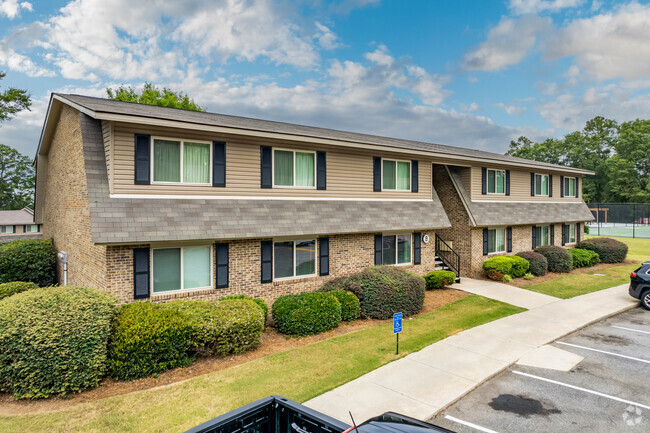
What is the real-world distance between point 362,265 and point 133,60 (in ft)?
90.9

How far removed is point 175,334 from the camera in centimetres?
795

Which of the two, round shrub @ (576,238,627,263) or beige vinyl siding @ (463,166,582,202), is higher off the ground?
beige vinyl siding @ (463,166,582,202)

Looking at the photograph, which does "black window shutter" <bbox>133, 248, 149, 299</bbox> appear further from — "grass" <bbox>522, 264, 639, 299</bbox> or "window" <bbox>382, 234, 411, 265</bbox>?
"grass" <bbox>522, 264, 639, 299</bbox>

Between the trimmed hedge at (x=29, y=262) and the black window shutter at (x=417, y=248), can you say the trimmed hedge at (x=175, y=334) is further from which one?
the trimmed hedge at (x=29, y=262)

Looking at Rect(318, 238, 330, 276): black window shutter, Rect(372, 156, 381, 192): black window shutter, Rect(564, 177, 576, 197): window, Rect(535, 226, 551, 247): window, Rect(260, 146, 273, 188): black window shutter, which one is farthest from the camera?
Rect(564, 177, 576, 197): window

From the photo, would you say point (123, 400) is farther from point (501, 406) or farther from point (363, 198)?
point (363, 198)

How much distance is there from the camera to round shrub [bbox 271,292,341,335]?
10172mm

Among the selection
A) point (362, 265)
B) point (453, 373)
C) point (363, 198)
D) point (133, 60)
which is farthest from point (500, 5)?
point (133, 60)

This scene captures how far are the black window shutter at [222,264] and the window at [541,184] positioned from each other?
2162 cm

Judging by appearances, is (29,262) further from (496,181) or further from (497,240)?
(496,181)

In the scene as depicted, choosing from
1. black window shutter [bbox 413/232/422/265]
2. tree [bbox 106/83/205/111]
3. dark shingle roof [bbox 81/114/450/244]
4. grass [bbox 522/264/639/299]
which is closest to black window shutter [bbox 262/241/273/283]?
dark shingle roof [bbox 81/114/450/244]

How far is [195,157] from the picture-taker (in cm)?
1091

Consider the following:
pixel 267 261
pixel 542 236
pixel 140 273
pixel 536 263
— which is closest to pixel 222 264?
pixel 267 261

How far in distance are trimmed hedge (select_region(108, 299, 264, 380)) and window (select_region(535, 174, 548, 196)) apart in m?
21.9
